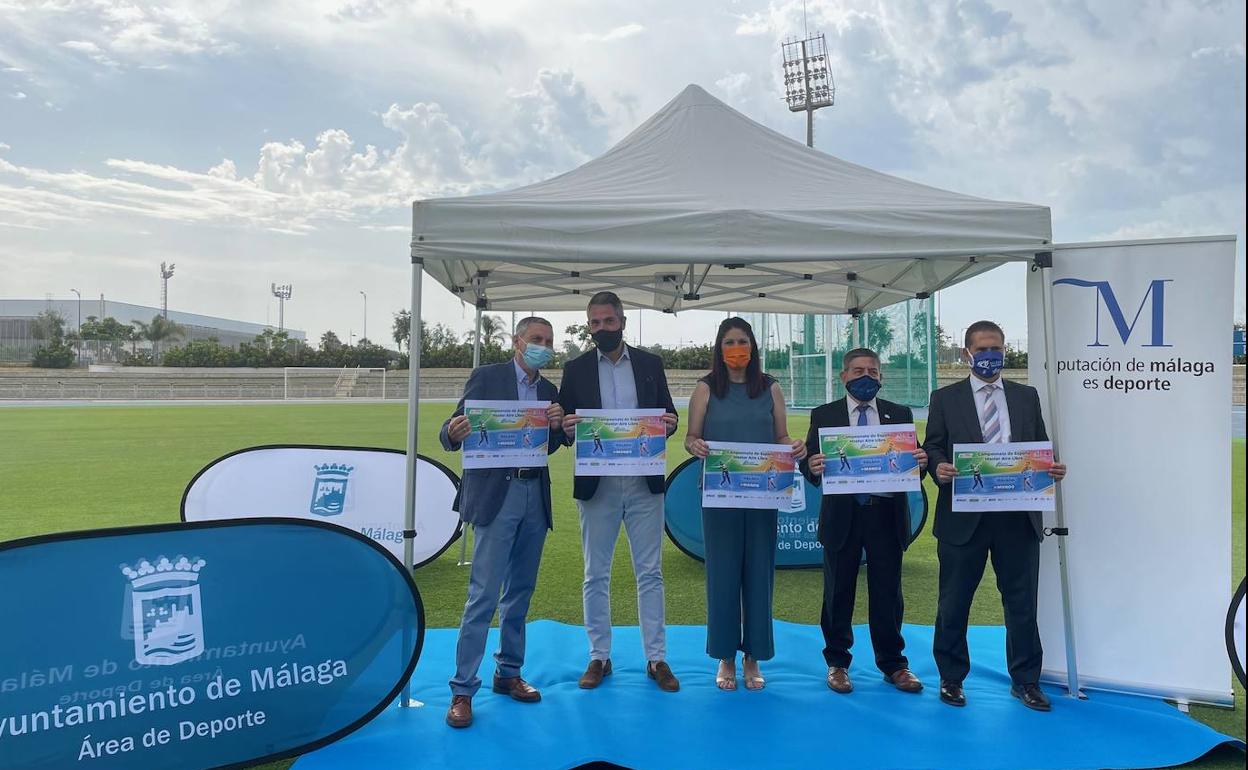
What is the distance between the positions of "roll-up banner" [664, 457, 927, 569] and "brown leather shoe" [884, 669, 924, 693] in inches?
90.0

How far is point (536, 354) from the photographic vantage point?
359 cm

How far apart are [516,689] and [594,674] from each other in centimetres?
40

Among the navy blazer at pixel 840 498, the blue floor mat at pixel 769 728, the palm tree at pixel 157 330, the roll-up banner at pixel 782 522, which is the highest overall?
the palm tree at pixel 157 330

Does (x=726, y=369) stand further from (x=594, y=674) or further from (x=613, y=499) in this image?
(x=594, y=674)

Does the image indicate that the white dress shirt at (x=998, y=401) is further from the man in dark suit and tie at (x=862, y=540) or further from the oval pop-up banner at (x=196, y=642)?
the oval pop-up banner at (x=196, y=642)

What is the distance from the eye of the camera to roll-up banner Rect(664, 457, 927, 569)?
611 centimetres

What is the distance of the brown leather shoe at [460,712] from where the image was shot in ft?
11.0

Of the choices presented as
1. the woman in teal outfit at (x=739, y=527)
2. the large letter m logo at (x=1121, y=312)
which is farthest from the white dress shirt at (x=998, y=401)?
the woman in teal outfit at (x=739, y=527)

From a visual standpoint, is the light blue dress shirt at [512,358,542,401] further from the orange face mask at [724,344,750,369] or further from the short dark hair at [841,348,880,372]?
the short dark hair at [841,348,880,372]

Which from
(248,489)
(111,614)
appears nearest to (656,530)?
(111,614)

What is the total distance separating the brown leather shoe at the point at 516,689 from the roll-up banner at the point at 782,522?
8.51 ft

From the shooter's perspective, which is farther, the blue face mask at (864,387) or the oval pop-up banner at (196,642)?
the blue face mask at (864,387)

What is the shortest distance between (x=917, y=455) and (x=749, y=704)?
4.76 ft

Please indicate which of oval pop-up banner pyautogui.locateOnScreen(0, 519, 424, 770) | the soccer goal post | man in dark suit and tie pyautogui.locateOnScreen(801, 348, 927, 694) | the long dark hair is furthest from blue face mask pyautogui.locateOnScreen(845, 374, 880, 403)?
the soccer goal post
